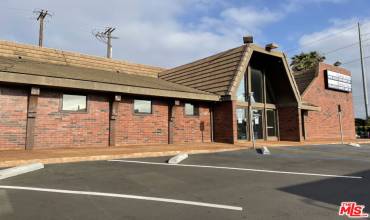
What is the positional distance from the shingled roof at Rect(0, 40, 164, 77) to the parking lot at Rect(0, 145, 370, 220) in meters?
10.7

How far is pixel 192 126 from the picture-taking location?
1680 cm

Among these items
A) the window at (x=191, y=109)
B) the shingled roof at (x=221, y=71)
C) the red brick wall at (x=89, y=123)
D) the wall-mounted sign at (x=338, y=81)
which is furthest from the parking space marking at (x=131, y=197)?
the wall-mounted sign at (x=338, y=81)

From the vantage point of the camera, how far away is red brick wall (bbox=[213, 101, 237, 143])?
16094 millimetres

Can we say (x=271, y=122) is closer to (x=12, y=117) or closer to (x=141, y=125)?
(x=141, y=125)

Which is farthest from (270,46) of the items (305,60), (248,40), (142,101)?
(305,60)

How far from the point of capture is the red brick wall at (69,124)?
12094 mm

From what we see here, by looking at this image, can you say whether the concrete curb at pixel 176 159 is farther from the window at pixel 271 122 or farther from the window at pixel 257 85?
the window at pixel 271 122

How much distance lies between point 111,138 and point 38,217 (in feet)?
31.8

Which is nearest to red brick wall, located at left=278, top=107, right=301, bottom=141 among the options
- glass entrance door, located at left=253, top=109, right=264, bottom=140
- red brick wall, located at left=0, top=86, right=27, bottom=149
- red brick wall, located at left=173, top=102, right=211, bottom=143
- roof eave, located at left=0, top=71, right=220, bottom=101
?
glass entrance door, located at left=253, top=109, right=264, bottom=140

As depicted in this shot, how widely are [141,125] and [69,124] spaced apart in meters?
3.45

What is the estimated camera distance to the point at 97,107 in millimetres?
13617

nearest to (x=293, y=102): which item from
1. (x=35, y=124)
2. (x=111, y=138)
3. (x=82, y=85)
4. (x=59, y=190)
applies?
(x=111, y=138)

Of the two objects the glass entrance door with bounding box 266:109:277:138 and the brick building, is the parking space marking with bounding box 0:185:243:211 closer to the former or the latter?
the brick building

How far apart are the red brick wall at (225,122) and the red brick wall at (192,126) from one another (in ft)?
1.54
